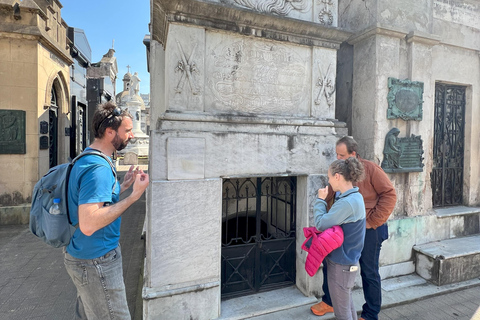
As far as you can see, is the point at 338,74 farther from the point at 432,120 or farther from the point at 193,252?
the point at 193,252

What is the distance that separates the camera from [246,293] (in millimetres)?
3594

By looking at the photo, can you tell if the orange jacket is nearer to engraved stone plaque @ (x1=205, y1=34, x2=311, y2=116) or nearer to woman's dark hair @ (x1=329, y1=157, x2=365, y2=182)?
woman's dark hair @ (x1=329, y1=157, x2=365, y2=182)

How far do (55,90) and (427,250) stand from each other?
11055 mm

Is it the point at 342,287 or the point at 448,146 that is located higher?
the point at 448,146

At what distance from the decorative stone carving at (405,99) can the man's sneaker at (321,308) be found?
2992mm

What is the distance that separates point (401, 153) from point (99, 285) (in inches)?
176

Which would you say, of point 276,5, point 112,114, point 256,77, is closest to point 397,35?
point 276,5

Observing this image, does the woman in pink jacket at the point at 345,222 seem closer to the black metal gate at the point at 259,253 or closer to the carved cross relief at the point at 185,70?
the black metal gate at the point at 259,253

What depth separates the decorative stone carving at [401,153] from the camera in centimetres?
420

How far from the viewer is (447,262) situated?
13.2ft

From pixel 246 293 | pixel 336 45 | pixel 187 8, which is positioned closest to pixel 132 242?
pixel 246 293

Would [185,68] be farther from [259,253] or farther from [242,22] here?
[259,253]

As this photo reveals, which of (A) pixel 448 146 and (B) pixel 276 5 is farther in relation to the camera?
(A) pixel 448 146

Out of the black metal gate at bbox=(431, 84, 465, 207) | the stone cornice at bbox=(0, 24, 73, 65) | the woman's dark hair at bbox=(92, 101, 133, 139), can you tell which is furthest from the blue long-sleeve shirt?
the stone cornice at bbox=(0, 24, 73, 65)
